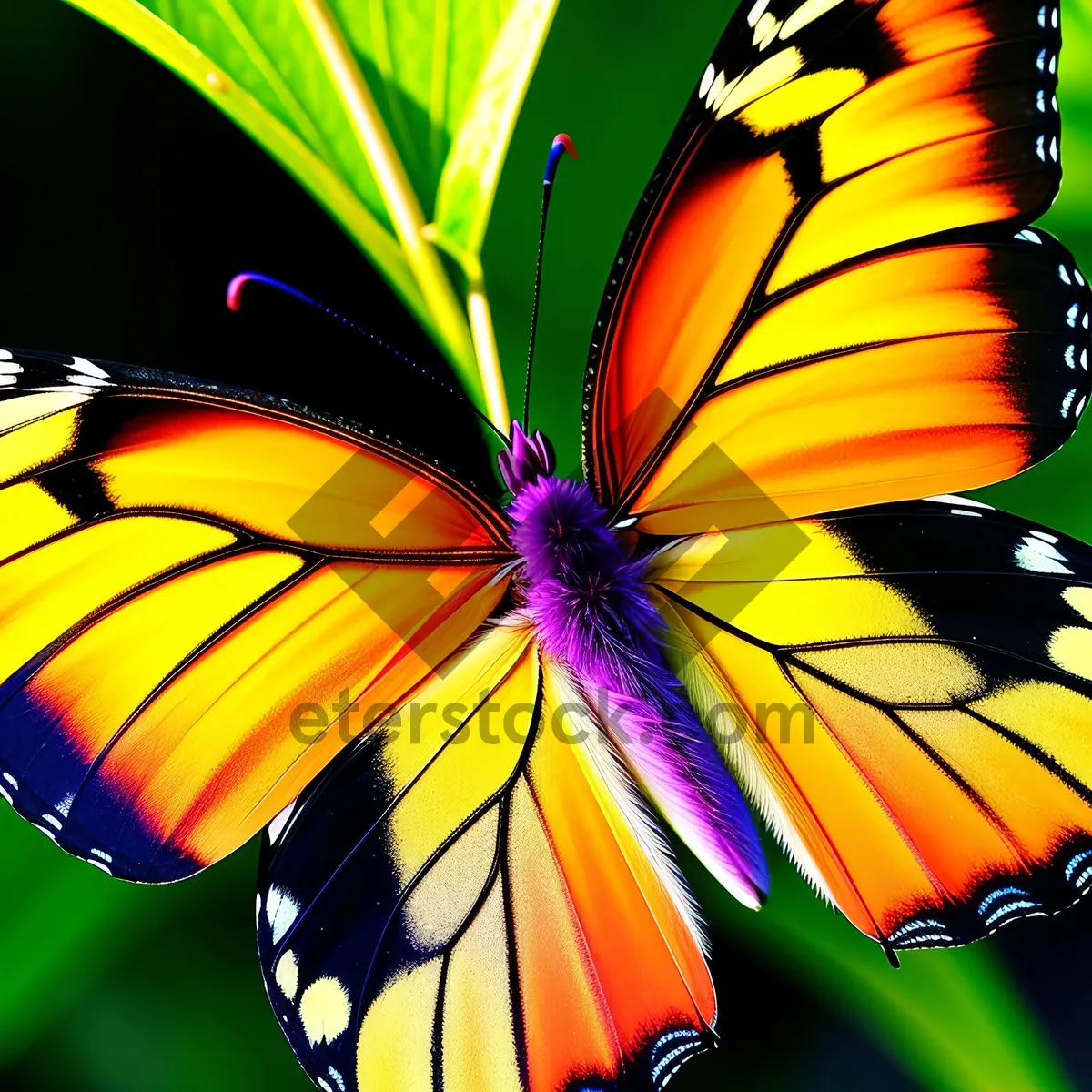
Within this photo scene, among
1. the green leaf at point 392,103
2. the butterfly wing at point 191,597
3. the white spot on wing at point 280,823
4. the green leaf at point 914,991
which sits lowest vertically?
the green leaf at point 914,991

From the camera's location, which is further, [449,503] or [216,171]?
A: [216,171]

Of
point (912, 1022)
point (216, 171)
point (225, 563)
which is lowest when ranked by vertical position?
point (912, 1022)

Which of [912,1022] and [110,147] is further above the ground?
[110,147]

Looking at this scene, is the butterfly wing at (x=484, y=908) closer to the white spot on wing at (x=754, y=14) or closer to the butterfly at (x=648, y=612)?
the butterfly at (x=648, y=612)

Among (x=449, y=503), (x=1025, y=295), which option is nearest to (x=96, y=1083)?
(x=449, y=503)

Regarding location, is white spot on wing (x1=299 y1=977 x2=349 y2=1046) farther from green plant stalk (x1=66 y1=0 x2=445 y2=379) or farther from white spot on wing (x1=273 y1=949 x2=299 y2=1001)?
green plant stalk (x1=66 y1=0 x2=445 y2=379)

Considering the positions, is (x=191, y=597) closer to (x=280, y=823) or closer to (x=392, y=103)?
(x=280, y=823)

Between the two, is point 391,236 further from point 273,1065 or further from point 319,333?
point 273,1065

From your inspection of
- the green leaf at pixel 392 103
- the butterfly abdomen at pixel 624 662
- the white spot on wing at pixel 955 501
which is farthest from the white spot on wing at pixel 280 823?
the white spot on wing at pixel 955 501
